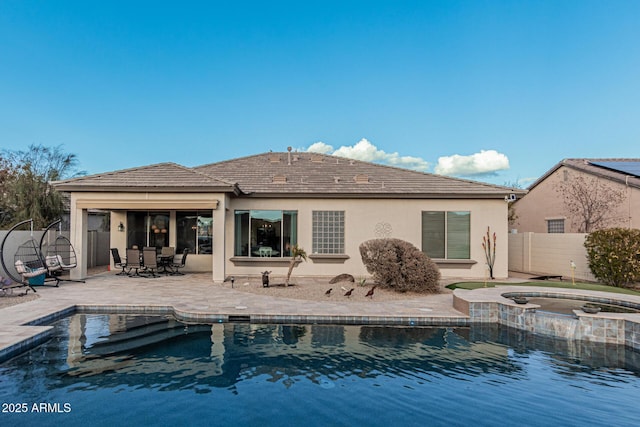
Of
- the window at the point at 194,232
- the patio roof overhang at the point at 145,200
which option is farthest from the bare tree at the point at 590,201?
the window at the point at 194,232

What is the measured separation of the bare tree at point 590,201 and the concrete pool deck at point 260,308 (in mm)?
9054

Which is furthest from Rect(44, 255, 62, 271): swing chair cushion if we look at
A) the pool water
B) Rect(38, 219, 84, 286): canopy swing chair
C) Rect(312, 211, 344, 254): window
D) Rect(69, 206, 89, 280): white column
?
Rect(312, 211, 344, 254): window

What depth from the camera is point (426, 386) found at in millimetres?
5230

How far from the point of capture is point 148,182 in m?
12.9

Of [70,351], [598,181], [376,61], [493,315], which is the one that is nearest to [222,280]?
[70,351]

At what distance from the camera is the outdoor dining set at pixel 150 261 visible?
1372cm

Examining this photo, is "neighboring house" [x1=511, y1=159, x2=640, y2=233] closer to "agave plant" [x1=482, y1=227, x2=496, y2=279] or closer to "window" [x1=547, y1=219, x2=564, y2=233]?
"window" [x1=547, y1=219, x2=564, y2=233]

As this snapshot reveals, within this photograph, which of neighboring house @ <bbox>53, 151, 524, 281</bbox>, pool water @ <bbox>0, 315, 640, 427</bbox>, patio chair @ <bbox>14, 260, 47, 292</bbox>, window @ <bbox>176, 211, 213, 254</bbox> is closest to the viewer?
pool water @ <bbox>0, 315, 640, 427</bbox>

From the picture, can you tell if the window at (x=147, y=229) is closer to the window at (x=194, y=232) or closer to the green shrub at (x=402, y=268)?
the window at (x=194, y=232)

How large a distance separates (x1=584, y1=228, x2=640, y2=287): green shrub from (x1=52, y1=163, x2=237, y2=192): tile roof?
13953 millimetres

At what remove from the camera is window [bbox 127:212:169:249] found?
1622 centimetres

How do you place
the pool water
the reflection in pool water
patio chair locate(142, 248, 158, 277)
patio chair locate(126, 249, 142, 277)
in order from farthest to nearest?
patio chair locate(126, 249, 142, 277), patio chair locate(142, 248, 158, 277), the reflection in pool water, the pool water

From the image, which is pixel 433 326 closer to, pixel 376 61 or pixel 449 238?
pixel 449 238

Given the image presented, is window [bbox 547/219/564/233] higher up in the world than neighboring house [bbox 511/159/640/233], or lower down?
lower down
